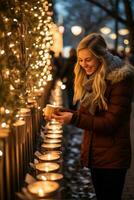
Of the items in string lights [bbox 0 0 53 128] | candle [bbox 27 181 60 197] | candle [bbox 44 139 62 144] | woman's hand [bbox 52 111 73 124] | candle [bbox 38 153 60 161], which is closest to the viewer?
candle [bbox 27 181 60 197]

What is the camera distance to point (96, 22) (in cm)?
5362

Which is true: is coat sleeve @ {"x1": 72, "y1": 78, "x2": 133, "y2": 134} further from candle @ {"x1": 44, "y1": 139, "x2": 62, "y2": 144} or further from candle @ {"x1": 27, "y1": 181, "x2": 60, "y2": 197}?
candle @ {"x1": 44, "y1": 139, "x2": 62, "y2": 144}

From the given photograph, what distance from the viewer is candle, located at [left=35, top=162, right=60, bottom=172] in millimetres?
4297

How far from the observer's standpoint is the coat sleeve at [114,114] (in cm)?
402

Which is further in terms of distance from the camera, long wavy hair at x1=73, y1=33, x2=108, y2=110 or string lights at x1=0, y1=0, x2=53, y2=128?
string lights at x1=0, y1=0, x2=53, y2=128

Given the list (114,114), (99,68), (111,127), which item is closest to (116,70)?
(99,68)

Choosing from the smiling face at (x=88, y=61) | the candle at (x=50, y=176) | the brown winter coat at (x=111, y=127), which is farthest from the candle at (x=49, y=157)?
the smiling face at (x=88, y=61)

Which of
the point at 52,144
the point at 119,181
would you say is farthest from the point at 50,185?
the point at 52,144

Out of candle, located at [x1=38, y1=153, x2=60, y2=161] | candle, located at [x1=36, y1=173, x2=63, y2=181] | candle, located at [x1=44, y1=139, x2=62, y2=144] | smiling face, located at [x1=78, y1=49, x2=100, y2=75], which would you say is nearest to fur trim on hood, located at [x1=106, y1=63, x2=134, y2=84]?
smiling face, located at [x1=78, y1=49, x2=100, y2=75]

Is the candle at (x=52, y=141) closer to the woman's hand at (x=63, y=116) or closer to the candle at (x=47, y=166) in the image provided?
the candle at (x=47, y=166)

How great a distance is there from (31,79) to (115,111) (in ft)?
10.4

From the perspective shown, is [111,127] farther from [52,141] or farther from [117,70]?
[52,141]

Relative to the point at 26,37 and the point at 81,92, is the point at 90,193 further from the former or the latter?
the point at 81,92

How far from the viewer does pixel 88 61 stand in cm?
413
